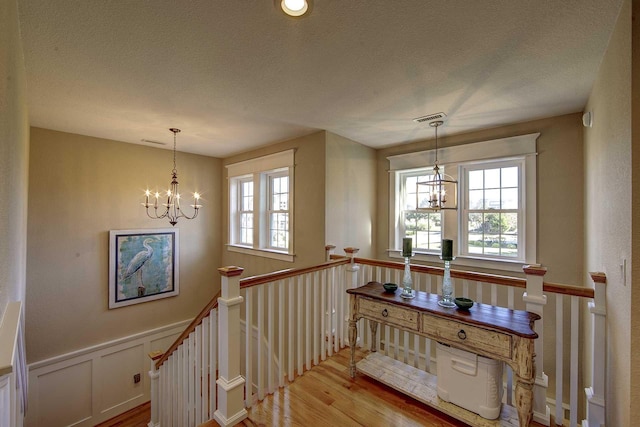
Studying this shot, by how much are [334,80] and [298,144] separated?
1.69m

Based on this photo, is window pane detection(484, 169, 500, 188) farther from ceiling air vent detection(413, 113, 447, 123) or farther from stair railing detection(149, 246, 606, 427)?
stair railing detection(149, 246, 606, 427)

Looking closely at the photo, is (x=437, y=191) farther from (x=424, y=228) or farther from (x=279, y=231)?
(x=279, y=231)

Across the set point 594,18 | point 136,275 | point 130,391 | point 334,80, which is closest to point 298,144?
point 334,80

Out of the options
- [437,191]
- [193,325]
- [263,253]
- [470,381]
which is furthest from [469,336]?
A: [263,253]

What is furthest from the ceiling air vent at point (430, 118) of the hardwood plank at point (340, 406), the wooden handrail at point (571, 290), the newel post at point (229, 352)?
the hardwood plank at point (340, 406)

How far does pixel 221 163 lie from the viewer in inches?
210

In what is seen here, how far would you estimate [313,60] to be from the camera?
1936 mm

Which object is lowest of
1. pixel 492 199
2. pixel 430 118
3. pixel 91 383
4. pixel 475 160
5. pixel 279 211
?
pixel 91 383

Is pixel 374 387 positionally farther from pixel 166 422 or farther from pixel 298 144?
pixel 298 144

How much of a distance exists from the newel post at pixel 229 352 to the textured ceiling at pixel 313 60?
152cm

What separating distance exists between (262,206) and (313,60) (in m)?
2.95

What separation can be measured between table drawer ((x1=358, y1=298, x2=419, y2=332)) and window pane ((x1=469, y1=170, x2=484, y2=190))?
2.28 m

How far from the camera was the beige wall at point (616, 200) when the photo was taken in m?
1.34

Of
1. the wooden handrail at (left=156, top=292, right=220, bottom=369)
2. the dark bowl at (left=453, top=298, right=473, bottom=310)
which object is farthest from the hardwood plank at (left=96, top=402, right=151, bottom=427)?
the dark bowl at (left=453, top=298, right=473, bottom=310)
